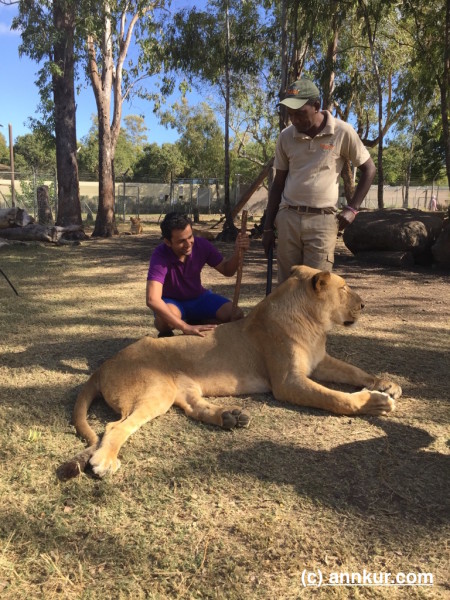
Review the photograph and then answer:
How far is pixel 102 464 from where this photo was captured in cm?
267

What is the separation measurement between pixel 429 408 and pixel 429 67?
1229 cm

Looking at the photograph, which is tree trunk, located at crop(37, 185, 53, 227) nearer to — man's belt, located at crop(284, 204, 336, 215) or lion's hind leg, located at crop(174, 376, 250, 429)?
man's belt, located at crop(284, 204, 336, 215)

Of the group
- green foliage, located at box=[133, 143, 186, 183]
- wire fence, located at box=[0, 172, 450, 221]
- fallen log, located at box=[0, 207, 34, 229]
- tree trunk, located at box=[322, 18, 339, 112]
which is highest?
green foliage, located at box=[133, 143, 186, 183]

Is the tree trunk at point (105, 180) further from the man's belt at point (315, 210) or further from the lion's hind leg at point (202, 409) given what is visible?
the lion's hind leg at point (202, 409)

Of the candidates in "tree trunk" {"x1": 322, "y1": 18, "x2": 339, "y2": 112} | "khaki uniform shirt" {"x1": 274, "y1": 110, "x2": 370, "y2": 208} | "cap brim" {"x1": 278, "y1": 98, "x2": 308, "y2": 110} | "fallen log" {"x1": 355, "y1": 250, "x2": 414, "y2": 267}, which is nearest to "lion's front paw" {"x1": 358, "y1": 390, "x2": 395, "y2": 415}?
"khaki uniform shirt" {"x1": 274, "y1": 110, "x2": 370, "y2": 208}

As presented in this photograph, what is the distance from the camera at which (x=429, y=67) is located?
13.0 meters

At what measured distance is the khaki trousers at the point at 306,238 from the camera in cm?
420

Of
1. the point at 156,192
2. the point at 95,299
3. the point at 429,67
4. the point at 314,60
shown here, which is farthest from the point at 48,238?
the point at 156,192

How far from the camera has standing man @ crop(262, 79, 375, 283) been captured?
402 cm

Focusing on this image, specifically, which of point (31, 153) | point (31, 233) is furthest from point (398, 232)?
point (31, 153)

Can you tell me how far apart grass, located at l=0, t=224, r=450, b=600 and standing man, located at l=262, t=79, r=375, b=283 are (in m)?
1.23

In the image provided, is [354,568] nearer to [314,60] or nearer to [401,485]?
[401,485]

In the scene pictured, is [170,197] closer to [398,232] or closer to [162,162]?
[398,232]

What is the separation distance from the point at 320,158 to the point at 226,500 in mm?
2819
